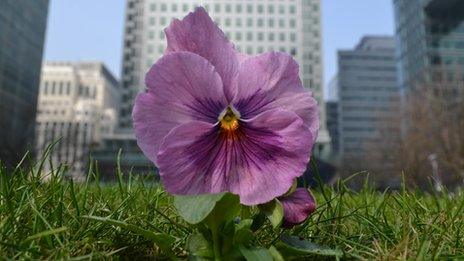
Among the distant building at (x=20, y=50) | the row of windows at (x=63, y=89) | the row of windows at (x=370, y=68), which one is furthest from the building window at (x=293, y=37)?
the row of windows at (x=63, y=89)

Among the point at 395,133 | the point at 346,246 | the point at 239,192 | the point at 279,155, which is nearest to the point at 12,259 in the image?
the point at 239,192

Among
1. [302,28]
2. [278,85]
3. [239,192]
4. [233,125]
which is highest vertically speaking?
[302,28]

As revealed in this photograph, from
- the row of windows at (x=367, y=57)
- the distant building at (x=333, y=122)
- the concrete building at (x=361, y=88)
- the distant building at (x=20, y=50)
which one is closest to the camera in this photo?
the distant building at (x=20, y=50)

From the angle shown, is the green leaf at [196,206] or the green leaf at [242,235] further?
the green leaf at [242,235]

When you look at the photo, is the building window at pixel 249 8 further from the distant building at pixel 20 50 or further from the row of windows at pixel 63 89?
the row of windows at pixel 63 89

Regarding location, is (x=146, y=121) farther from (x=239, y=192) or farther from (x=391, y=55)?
(x=391, y=55)

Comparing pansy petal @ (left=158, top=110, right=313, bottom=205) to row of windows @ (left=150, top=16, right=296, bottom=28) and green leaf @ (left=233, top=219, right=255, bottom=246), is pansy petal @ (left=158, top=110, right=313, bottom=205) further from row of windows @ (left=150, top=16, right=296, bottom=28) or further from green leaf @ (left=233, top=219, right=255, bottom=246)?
row of windows @ (left=150, top=16, right=296, bottom=28)

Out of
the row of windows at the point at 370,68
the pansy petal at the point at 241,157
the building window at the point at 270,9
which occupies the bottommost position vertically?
the pansy petal at the point at 241,157
